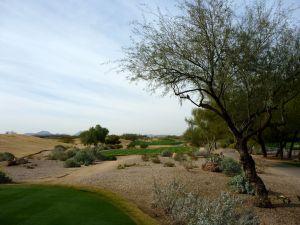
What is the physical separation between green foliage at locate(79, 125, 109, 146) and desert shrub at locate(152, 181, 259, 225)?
62729mm

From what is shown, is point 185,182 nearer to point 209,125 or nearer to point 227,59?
point 227,59

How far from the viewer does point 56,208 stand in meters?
11.6

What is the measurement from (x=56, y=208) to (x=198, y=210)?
13.9 feet

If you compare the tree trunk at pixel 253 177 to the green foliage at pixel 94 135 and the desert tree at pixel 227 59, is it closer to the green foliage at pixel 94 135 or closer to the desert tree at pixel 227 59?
the desert tree at pixel 227 59

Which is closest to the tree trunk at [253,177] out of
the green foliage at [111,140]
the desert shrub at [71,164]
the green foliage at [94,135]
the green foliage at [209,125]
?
the desert shrub at [71,164]

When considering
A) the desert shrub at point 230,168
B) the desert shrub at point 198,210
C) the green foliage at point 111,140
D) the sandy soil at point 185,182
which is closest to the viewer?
the desert shrub at point 198,210

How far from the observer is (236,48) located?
1525 cm

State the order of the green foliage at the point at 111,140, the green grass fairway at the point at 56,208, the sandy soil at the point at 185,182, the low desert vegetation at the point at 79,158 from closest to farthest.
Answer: the green grass fairway at the point at 56,208, the sandy soil at the point at 185,182, the low desert vegetation at the point at 79,158, the green foliage at the point at 111,140

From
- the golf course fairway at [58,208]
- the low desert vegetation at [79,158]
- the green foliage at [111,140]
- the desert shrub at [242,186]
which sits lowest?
the golf course fairway at [58,208]

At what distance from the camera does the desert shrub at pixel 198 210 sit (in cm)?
1080

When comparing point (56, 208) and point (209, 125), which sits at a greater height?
point (209, 125)

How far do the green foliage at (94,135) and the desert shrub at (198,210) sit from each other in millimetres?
62729

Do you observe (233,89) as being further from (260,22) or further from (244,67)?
(260,22)

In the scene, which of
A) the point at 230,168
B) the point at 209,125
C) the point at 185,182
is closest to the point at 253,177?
the point at 185,182
